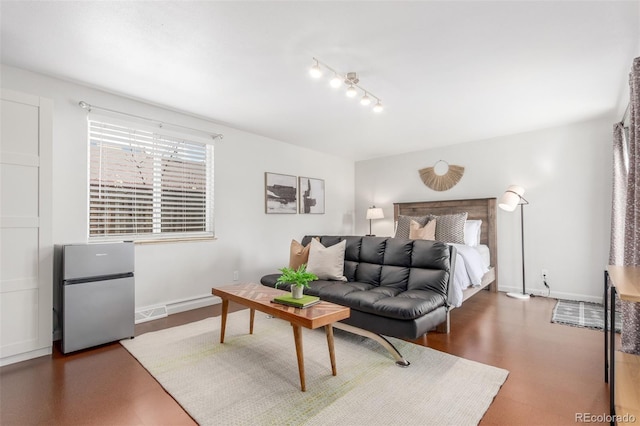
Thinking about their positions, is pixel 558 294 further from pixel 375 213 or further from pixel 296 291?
pixel 296 291

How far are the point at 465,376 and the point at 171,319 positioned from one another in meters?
2.93

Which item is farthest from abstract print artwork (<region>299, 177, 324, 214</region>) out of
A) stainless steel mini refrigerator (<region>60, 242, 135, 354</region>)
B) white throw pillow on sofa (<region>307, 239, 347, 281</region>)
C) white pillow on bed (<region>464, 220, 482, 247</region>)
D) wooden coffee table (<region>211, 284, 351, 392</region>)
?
stainless steel mini refrigerator (<region>60, 242, 135, 354</region>)

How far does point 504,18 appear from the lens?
6.23 feet

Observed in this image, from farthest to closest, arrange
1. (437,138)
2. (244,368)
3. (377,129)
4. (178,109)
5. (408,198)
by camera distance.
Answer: (408,198)
(437,138)
(377,129)
(178,109)
(244,368)

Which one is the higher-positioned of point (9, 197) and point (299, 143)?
point (299, 143)

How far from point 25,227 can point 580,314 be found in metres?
5.52

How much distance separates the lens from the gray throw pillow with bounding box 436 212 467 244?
4.12m

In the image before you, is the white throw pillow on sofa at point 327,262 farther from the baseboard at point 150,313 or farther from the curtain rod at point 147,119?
the curtain rod at point 147,119

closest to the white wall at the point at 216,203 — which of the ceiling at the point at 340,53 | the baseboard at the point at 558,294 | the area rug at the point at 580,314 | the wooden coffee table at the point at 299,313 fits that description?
the ceiling at the point at 340,53

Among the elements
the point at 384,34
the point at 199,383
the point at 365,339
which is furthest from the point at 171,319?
the point at 384,34

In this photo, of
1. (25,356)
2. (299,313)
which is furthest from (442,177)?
(25,356)

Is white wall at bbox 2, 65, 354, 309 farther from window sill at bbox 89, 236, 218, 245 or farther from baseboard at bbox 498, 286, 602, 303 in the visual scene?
baseboard at bbox 498, 286, 602, 303

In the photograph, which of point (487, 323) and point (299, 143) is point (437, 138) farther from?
point (487, 323)

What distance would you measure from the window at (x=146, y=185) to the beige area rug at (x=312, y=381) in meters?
1.23
